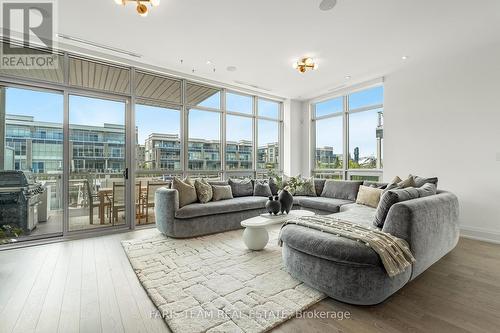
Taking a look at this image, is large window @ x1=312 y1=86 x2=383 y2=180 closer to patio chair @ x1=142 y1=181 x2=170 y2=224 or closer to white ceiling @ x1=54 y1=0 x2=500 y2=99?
white ceiling @ x1=54 y1=0 x2=500 y2=99

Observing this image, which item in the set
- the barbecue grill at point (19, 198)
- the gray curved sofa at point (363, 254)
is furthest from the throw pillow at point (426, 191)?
the barbecue grill at point (19, 198)

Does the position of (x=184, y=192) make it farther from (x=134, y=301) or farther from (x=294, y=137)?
(x=294, y=137)

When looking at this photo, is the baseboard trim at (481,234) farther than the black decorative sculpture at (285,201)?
Yes

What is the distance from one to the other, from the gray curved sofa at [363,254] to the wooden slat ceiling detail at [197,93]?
12.5 ft

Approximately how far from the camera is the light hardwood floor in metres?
1.63

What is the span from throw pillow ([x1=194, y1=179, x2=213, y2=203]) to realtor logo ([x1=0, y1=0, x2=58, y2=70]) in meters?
2.95

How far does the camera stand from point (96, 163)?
408 centimetres

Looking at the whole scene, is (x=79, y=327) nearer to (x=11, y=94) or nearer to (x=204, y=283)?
(x=204, y=283)

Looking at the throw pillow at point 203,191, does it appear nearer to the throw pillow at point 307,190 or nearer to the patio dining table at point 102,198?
the patio dining table at point 102,198

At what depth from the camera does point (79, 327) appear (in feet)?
5.31

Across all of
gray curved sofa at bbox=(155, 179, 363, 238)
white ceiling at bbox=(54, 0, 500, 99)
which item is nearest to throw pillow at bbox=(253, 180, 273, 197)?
gray curved sofa at bbox=(155, 179, 363, 238)

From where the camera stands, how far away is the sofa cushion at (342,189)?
4.53 m

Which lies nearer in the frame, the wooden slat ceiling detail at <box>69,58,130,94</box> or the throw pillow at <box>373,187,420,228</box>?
the throw pillow at <box>373,187,420,228</box>

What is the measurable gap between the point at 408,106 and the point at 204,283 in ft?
16.1
